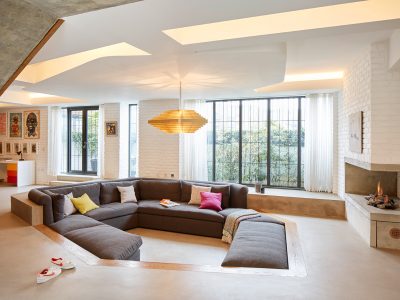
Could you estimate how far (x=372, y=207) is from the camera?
3.65 m

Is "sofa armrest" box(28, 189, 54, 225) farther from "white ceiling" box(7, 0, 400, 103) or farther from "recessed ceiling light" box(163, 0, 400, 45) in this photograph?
"recessed ceiling light" box(163, 0, 400, 45)

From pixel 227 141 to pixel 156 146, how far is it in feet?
5.74

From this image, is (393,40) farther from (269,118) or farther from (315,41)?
(269,118)

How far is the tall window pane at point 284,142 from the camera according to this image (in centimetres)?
640

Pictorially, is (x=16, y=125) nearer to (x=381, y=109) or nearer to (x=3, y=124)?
(x=3, y=124)

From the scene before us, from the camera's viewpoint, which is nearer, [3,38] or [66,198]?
[3,38]

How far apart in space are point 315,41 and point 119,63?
2.45 m

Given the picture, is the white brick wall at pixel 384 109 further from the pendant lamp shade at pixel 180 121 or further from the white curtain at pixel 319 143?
the white curtain at pixel 319 143

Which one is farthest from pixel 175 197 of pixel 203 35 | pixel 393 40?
pixel 393 40

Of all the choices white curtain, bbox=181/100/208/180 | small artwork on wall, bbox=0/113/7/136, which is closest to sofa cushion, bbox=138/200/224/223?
white curtain, bbox=181/100/208/180

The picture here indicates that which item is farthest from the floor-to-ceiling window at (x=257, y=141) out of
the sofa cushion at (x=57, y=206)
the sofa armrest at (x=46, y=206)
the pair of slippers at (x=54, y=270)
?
the pair of slippers at (x=54, y=270)

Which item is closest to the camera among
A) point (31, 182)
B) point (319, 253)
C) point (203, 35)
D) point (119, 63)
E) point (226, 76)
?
point (203, 35)

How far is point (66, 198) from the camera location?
471 centimetres

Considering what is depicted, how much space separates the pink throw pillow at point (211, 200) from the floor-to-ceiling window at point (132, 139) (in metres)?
3.09
